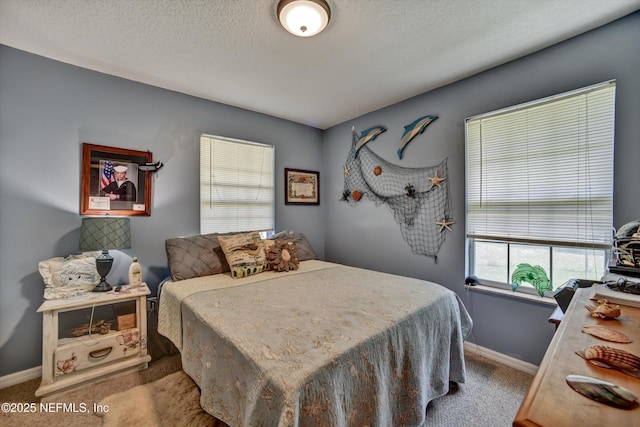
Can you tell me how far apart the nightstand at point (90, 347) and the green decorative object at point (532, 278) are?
3093 mm

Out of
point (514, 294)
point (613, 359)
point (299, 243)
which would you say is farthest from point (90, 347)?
point (514, 294)

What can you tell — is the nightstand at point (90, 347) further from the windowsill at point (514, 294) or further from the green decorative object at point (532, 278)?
the green decorative object at point (532, 278)

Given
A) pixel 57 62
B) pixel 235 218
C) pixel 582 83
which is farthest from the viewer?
pixel 235 218

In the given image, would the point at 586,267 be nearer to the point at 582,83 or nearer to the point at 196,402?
the point at 582,83

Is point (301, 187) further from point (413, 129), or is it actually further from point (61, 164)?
point (61, 164)

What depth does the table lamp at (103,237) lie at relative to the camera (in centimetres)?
200

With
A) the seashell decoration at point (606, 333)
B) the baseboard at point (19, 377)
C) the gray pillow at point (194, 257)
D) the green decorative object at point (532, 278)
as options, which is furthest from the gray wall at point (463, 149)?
the baseboard at point (19, 377)

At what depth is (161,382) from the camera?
1.95 metres

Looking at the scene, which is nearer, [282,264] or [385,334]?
[385,334]

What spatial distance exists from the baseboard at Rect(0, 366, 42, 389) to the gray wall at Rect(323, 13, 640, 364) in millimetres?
3102

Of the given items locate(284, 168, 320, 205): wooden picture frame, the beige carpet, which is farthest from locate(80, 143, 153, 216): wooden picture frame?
locate(284, 168, 320, 205): wooden picture frame

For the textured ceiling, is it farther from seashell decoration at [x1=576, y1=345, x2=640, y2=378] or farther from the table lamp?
seashell decoration at [x1=576, y1=345, x2=640, y2=378]

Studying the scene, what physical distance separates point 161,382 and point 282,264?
1.27 m

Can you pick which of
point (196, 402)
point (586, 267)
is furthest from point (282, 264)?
point (586, 267)
